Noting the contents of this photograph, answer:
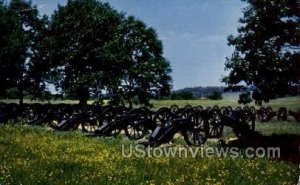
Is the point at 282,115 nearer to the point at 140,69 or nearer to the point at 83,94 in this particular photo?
the point at 140,69

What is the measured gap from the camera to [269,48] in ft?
64.4

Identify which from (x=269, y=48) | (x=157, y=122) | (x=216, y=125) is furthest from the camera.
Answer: (x=157, y=122)

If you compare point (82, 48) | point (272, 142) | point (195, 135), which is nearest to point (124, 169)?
point (195, 135)

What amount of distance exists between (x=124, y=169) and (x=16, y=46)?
4098 cm

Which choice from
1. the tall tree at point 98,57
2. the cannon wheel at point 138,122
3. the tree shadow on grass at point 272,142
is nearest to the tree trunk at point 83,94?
the tall tree at point 98,57

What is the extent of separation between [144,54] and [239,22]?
33.4 m

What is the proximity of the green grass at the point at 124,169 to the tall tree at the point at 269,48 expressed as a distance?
6417 millimetres

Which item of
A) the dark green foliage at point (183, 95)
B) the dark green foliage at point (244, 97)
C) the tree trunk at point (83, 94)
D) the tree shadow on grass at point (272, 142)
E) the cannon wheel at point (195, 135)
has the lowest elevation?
the tree shadow on grass at point (272, 142)

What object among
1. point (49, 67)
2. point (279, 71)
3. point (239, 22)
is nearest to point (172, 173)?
point (279, 71)

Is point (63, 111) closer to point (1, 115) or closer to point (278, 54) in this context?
point (1, 115)

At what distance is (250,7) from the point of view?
68.1 feet

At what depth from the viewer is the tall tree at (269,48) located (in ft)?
61.8

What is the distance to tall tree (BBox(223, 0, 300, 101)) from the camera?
18844 mm

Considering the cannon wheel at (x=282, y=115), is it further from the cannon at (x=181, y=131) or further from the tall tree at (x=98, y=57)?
the cannon at (x=181, y=131)
